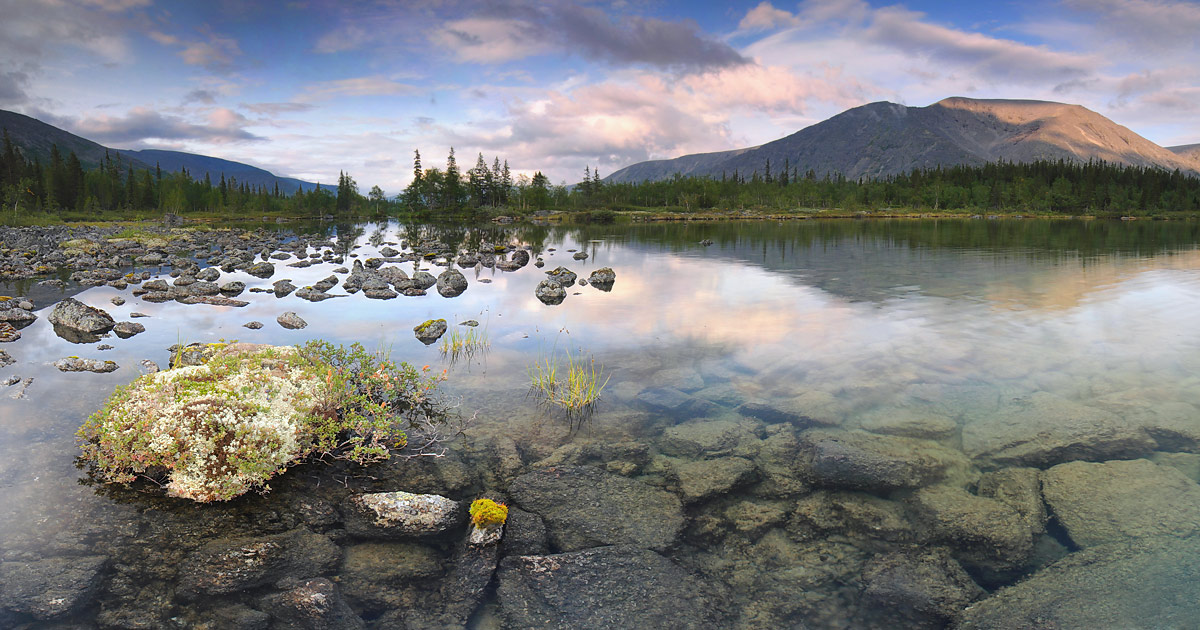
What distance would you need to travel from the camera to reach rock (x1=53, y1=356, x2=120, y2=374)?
1516 cm

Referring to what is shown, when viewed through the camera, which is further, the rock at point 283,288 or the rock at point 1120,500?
the rock at point 283,288

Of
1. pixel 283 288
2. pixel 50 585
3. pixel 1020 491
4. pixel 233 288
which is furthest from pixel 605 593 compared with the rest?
pixel 233 288

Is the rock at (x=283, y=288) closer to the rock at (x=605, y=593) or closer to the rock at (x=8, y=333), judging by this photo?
the rock at (x=8, y=333)

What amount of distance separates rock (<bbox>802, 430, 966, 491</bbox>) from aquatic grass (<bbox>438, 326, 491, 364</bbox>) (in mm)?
10038

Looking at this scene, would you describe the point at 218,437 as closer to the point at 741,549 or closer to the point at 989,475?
the point at 741,549

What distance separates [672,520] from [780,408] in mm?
5227

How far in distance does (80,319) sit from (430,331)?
11676mm

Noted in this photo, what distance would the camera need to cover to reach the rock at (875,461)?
950cm

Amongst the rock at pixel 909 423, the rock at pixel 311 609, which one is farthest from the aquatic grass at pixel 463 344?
the rock at pixel 909 423

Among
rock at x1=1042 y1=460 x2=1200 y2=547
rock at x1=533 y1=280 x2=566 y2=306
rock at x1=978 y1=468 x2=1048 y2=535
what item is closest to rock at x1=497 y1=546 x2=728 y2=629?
rock at x1=978 y1=468 x2=1048 y2=535

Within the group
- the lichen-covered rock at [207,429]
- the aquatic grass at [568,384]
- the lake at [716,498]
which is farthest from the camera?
the aquatic grass at [568,384]

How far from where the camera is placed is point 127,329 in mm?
20000

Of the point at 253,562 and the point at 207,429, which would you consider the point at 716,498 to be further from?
the point at 207,429

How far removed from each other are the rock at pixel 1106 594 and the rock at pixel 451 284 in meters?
26.2
